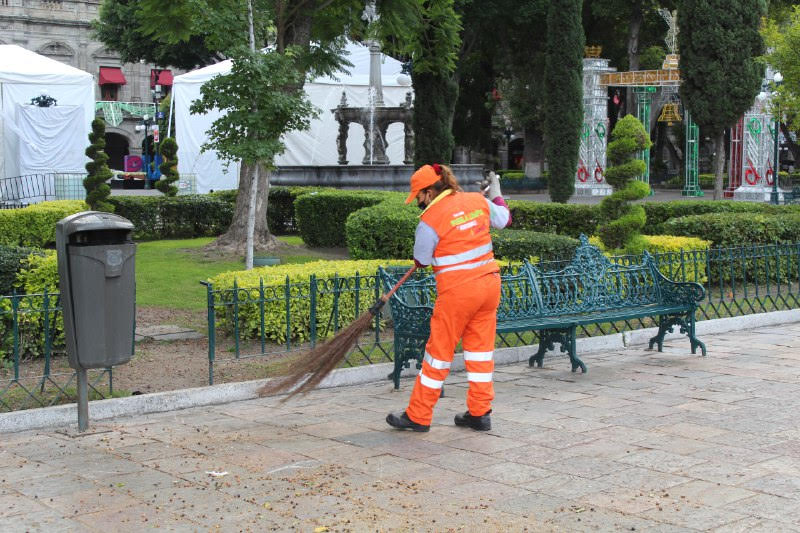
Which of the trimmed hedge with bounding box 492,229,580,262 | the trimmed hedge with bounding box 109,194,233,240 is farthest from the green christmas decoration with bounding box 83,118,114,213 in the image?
the trimmed hedge with bounding box 492,229,580,262

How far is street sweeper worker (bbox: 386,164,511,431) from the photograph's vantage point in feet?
20.8

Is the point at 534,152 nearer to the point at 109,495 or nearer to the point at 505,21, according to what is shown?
the point at 505,21

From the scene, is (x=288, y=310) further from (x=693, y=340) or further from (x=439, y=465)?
(x=693, y=340)

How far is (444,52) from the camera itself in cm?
1972

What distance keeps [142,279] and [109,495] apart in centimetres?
868

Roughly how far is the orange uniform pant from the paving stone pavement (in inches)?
8.0

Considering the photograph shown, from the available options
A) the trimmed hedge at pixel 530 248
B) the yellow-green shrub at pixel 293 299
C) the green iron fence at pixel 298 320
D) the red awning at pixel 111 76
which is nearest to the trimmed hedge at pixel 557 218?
the trimmed hedge at pixel 530 248

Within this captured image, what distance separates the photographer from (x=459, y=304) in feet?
20.7

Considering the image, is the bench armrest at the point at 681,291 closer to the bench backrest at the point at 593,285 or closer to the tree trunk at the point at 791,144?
the bench backrest at the point at 593,285

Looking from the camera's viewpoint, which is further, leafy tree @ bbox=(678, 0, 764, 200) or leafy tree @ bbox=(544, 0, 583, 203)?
leafy tree @ bbox=(544, 0, 583, 203)

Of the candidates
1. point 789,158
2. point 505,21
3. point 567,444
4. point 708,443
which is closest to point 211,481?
point 567,444

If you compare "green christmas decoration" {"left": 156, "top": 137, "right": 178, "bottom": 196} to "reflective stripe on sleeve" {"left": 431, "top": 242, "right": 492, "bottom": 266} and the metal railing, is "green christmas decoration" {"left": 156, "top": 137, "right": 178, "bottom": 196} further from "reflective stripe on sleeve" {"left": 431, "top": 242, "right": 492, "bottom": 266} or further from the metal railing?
"reflective stripe on sleeve" {"left": 431, "top": 242, "right": 492, "bottom": 266}

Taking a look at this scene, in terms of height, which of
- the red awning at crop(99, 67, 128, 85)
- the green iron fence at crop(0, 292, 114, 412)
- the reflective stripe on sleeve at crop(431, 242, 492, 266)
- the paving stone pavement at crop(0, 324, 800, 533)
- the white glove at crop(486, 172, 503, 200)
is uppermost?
the red awning at crop(99, 67, 128, 85)

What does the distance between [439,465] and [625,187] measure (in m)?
7.89
